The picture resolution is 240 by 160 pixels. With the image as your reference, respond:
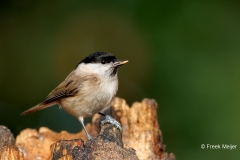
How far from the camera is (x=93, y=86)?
4.18m

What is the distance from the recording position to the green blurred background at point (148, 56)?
5.01 metres

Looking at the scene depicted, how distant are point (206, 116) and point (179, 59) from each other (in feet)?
2.24

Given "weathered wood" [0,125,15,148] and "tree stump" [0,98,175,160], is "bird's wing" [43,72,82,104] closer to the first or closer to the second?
"tree stump" [0,98,175,160]

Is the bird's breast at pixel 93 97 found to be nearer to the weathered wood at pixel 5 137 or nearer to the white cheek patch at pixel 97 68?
the white cheek patch at pixel 97 68

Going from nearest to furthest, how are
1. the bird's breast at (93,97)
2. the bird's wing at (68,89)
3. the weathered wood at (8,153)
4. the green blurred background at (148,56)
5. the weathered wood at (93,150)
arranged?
the weathered wood at (93,150), the weathered wood at (8,153), the bird's breast at (93,97), the bird's wing at (68,89), the green blurred background at (148,56)

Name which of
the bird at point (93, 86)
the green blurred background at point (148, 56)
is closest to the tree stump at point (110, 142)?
the bird at point (93, 86)

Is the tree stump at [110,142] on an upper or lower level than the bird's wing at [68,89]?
lower

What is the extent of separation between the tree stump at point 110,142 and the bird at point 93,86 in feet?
0.76

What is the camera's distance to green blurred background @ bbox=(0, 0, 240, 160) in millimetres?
5012

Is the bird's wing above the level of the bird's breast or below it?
above

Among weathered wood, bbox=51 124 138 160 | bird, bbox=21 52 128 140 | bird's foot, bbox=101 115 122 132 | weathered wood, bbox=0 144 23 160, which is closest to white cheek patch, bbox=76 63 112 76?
bird, bbox=21 52 128 140

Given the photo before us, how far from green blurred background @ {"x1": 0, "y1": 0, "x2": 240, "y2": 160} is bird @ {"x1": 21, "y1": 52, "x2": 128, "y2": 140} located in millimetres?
1085

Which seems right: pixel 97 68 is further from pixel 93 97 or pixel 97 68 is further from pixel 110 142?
pixel 110 142

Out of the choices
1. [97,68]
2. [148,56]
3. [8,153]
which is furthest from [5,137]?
[148,56]
